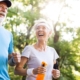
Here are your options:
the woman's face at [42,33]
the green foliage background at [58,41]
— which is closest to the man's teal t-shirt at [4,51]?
the woman's face at [42,33]

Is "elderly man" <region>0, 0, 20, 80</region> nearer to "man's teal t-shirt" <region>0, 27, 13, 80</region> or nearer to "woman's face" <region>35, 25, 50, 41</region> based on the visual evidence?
"man's teal t-shirt" <region>0, 27, 13, 80</region>

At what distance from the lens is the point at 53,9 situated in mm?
8992

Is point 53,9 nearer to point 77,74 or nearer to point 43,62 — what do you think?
point 77,74

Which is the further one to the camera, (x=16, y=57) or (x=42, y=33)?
(x=42, y=33)

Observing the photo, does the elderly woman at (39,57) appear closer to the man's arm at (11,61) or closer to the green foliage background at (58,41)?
the man's arm at (11,61)

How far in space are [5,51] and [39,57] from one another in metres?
0.40

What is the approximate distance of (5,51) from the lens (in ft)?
7.62

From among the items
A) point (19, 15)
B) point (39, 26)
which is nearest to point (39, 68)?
point (39, 26)

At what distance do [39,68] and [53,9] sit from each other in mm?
6794

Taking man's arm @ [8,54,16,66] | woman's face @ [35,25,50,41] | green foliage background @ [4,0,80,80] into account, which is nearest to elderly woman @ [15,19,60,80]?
woman's face @ [35,25,50,41]

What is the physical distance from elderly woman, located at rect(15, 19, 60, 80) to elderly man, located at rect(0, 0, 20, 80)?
187mm

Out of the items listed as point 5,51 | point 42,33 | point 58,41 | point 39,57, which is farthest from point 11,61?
point 58,41

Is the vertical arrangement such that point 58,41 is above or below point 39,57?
above

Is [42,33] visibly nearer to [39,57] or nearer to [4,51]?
[39,57]
